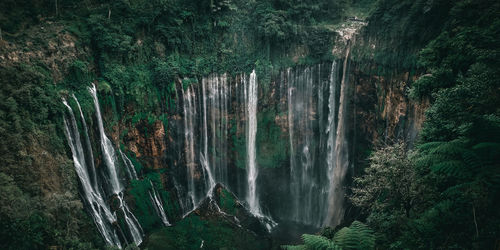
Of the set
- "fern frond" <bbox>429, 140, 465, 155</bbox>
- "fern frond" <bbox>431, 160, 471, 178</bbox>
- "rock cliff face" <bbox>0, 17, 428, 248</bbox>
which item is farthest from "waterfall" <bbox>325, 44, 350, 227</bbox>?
"fern frond" <bbox>431, 160, 471, 178</bbox>

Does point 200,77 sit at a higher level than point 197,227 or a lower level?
higher

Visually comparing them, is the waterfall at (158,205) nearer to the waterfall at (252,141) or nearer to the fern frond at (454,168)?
the waterfall at (252,141)

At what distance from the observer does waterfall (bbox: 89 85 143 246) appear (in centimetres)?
1642

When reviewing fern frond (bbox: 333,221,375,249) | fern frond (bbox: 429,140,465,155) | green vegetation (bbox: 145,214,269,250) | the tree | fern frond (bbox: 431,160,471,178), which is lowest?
green vegetation (bbox: 145,214,269,250)

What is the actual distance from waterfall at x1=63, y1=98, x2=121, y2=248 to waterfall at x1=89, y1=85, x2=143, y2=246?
1121 mm

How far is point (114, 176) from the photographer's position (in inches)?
678

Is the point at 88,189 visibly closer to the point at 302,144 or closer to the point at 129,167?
the point at 129,167

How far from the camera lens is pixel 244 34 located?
22.3 m

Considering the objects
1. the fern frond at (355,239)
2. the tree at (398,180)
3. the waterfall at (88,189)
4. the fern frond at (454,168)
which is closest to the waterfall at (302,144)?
the tree at (398,180)

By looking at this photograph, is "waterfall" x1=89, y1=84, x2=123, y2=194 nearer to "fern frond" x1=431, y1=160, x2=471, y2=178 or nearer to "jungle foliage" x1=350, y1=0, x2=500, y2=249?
"jungle foliage" x1=350, y1=0, x2=500, y2=249

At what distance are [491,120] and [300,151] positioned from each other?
17256 millimetres

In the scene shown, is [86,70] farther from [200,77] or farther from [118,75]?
[200,77]

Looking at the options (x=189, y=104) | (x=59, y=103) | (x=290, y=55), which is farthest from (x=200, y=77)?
(x=59, y=103)

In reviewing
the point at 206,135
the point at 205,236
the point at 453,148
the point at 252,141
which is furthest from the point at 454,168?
the point at 252,141
